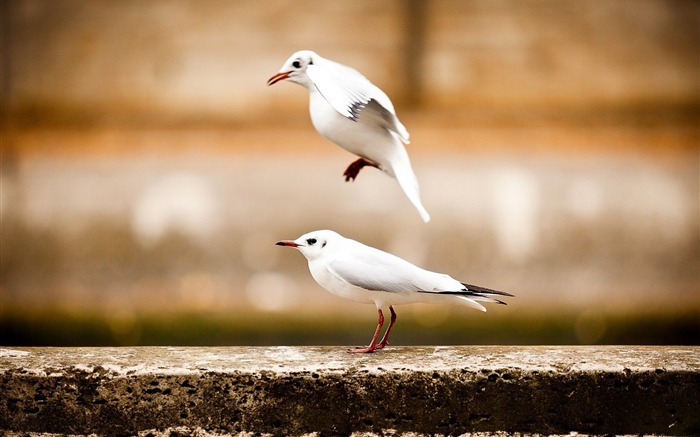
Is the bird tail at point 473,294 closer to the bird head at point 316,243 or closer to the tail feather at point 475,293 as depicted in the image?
the tail feather at point 475,293

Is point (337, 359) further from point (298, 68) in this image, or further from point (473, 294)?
point (298, 68)

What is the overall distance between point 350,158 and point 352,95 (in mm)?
3490

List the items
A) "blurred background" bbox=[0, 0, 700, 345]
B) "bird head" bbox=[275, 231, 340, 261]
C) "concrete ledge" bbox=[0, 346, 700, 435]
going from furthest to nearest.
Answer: "blurred background" bbox=[0, 0, 700, 345]
"bird head" bbox=[275, 231, 340, 261]
"concrete ledge" bbox=[0, 346, 700, 435]

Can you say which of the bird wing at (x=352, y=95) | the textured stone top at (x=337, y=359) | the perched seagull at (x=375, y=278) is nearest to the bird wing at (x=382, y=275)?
the perched seagull at (x=375, y=278)

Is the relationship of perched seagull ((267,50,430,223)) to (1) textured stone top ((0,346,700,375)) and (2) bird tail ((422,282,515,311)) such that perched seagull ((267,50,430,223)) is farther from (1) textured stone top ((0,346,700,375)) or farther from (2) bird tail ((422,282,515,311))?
(1) textured stone top ((0,346,700,375))

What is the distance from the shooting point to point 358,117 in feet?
5.54

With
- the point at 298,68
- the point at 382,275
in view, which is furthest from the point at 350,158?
the point at 382,275

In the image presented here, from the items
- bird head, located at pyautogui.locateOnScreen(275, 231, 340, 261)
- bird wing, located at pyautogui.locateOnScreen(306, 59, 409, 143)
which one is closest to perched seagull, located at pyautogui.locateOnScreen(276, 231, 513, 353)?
bird head, located at pyautogui.locateOnScreen(275, 231, 340, 261)

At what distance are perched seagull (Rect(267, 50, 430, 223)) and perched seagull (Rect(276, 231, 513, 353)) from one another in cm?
11

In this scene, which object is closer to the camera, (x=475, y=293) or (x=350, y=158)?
(x=475, y=293)

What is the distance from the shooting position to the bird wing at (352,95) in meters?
1.64

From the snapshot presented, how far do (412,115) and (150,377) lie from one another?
3.70 m

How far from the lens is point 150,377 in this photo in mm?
1612

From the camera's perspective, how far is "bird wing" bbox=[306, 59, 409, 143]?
5.38 ft
